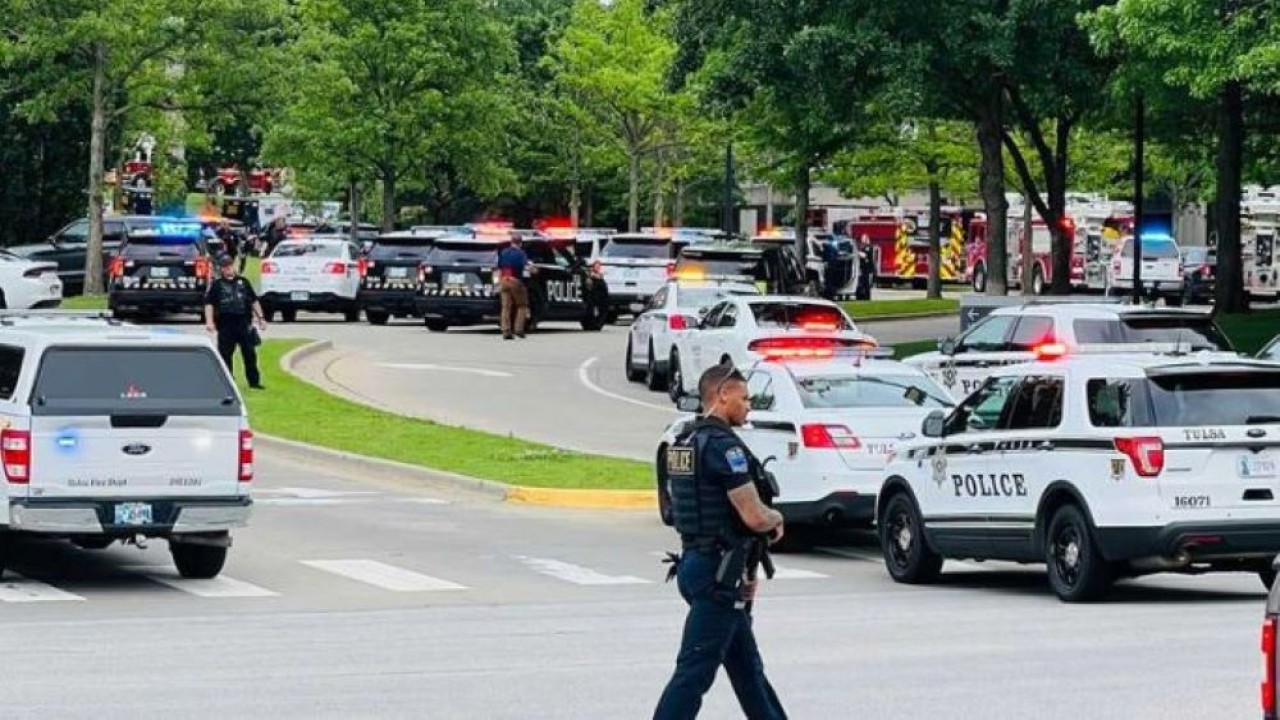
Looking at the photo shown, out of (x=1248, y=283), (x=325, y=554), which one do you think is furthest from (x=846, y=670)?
(x=1248, y=283)

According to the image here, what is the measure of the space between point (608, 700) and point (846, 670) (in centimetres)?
164

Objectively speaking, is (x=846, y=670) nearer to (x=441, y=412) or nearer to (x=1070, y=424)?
(x=1070, y=424)

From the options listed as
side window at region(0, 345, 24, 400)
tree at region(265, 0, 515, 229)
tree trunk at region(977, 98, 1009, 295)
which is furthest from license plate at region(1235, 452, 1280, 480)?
tree at region(265, 0, 515, 229)

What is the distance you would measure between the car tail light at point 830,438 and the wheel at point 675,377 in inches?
607

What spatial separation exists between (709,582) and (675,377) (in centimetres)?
2666

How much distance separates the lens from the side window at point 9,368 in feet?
61.9

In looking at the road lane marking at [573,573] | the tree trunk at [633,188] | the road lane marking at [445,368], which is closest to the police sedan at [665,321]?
the road lane marking at [445,368]

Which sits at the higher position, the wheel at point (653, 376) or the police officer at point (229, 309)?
the police officer at point (229, 309)

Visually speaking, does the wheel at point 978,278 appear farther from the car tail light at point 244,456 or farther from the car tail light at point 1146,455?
the car tail light at point 1146,455

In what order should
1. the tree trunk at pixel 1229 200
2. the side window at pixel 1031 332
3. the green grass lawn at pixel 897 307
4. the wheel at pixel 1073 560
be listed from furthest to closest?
the green grass lawn at pixel 897 307, the tree trunk at pixel 1229 200, the side window at pixel 1031 332, the wheel at pixel 1073 560

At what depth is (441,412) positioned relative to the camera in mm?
35375

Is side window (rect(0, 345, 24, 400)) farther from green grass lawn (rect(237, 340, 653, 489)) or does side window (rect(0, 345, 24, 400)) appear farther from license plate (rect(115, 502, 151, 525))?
green grass lawn (rect(237, 340, 653, 489))

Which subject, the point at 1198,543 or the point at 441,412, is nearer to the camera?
the point at 1198,543

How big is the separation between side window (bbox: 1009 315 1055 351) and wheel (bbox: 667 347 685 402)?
826cm
